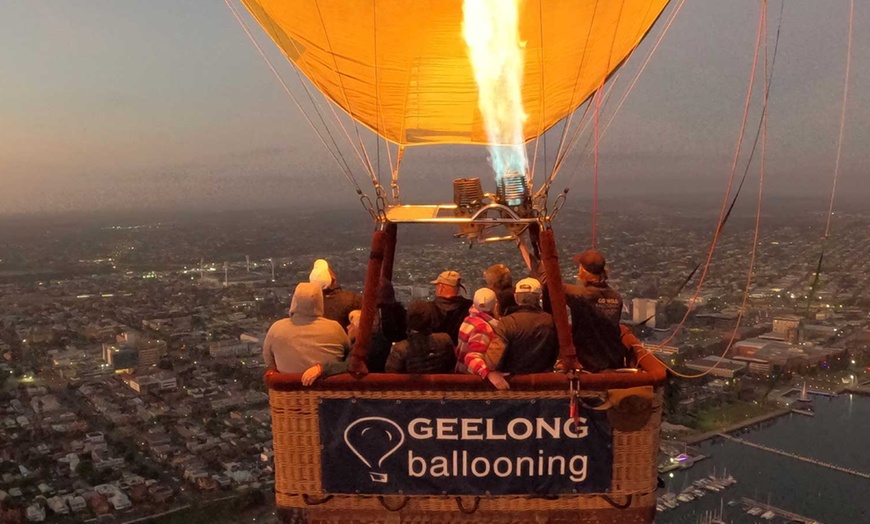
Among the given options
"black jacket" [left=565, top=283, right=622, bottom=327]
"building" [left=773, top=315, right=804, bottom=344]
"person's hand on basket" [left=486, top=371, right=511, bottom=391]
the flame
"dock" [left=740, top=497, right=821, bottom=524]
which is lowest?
"dock" [left=740, top=497, right=821, bottom=524]

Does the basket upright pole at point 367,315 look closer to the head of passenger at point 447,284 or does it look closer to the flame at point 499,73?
the head of passenger at point 447,284

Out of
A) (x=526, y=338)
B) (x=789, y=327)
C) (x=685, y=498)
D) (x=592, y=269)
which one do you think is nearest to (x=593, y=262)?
(x=592, y=269)

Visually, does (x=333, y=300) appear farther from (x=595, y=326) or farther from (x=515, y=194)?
(x=595, y=326)

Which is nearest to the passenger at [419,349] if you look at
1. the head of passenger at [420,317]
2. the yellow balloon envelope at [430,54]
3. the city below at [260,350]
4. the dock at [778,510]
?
the head of passenger at [420,317]

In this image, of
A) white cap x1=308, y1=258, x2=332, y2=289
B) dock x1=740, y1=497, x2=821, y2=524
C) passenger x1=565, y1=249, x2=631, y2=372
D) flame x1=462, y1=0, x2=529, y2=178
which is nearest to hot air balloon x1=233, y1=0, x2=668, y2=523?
passenger x1=565, y1=249, x2=631, y2=372

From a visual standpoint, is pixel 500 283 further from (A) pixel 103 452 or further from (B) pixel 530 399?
(A) pixel 103 452

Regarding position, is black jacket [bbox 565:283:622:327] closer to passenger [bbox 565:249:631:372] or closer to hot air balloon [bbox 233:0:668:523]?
passenger [bbox 565:249:631:372]

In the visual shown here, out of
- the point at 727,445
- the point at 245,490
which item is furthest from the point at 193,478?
the point at 727,445
